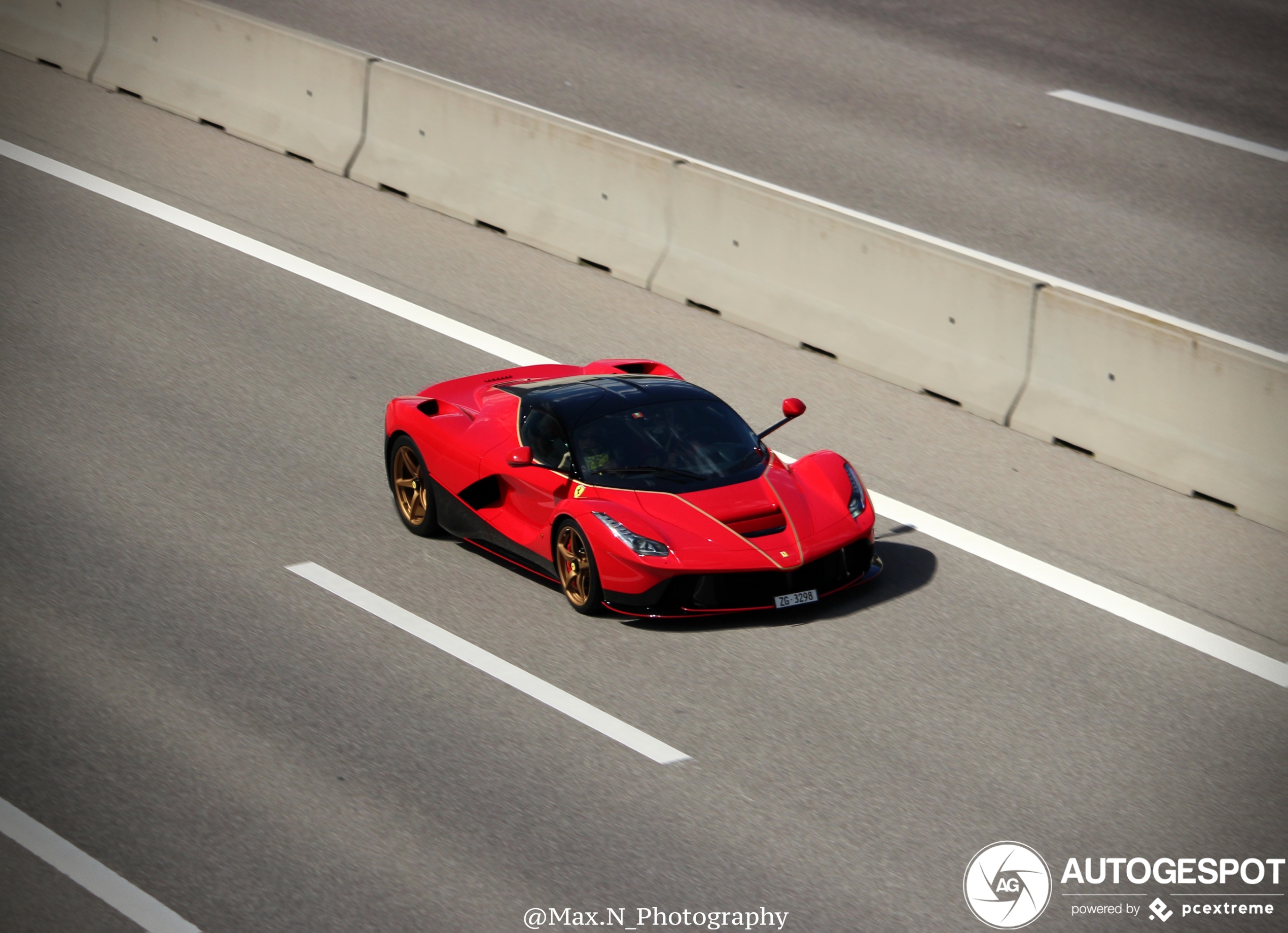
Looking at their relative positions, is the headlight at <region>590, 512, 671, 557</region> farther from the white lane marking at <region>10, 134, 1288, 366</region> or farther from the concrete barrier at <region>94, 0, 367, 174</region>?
the concrete barrier at <region>94, 0, 367, 174</region>

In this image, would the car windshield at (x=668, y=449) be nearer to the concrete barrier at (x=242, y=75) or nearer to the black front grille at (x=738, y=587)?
the black front grille at (x=738, y=587)

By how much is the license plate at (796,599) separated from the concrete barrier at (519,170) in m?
5.74

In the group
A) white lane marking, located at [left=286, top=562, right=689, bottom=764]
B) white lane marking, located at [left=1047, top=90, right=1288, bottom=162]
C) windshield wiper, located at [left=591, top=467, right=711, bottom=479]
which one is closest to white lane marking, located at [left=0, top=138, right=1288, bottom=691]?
white lane marking, located at [left=1047, top=90, right=1288, bottom=162]

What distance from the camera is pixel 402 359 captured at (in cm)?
1243

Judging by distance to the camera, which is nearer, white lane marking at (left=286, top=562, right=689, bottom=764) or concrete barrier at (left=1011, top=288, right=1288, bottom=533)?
white lane marking at (left=286, top=562, right=689, bottom=764)

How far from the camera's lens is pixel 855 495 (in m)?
9.23

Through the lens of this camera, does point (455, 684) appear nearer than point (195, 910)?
No

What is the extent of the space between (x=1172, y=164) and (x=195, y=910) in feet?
43.9

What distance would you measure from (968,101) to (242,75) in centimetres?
829

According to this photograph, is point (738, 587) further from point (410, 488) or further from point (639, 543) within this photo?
point (410, 488)

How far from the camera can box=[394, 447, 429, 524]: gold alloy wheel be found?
997 centimetres

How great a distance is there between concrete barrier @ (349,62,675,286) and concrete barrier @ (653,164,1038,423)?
410 millimetres

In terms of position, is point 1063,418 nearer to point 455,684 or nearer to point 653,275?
point 653,275

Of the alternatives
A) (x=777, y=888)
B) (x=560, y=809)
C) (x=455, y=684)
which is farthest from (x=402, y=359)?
(x=777, y=888)
